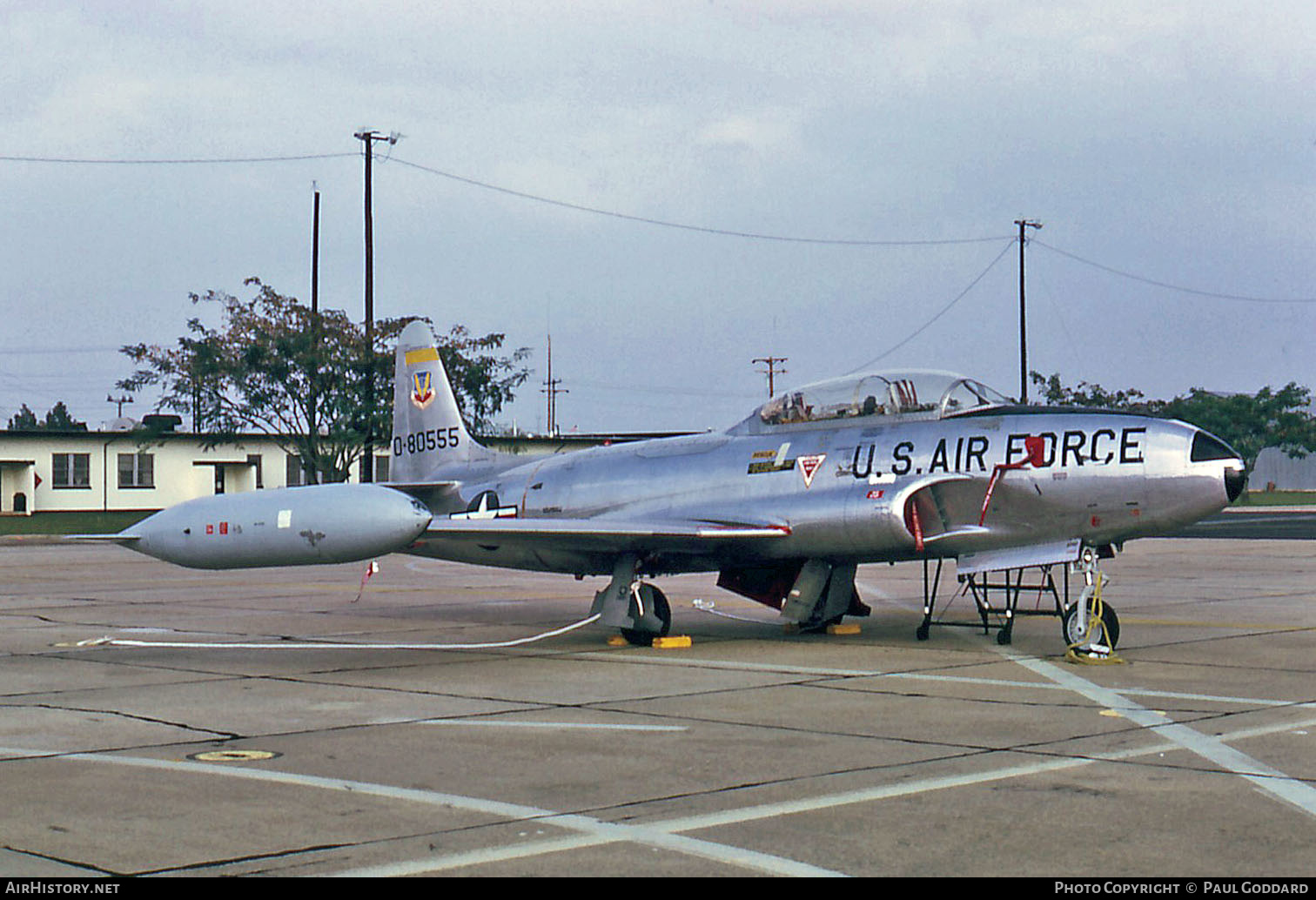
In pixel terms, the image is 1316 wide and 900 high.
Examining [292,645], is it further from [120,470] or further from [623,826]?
[120,470]

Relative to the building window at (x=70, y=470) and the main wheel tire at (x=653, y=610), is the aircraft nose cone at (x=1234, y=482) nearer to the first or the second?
the main wheel tire at (x=653, y=610)

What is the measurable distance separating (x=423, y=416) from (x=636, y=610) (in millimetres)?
6339

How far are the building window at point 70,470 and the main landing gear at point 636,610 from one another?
6296cm

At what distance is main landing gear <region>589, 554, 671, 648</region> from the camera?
49.3 ft

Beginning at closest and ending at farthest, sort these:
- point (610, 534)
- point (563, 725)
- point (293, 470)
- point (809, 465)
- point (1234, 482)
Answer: point (563, 725), point (1234, 482), point (610, 534), point (809, 465), point (293, 470)

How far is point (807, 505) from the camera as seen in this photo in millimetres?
14625

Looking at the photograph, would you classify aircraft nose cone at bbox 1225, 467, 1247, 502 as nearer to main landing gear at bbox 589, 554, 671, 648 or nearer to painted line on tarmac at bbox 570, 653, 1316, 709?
painted line on tarmac at bbox 570, 653, 1316, 709

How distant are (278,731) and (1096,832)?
5518 mm

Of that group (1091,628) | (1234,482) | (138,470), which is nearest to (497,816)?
(1091,628)

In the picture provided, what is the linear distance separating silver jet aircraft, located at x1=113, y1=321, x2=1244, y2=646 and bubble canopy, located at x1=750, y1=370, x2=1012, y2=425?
0.02 meters

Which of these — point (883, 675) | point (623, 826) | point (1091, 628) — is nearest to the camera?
point (623, 826)

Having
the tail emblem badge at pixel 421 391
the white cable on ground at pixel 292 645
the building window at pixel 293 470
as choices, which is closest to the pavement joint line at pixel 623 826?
the white cable on ground at pixel 292 645

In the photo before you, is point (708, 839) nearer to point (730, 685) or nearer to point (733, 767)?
point (733, 767)

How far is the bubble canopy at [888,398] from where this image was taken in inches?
579
